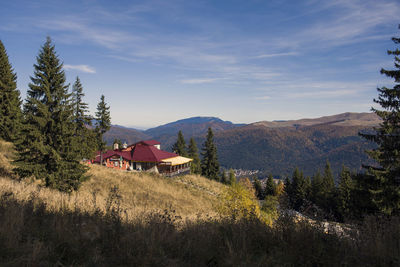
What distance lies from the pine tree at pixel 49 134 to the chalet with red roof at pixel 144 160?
2768 cm

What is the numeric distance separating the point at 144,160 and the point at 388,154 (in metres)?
39.3

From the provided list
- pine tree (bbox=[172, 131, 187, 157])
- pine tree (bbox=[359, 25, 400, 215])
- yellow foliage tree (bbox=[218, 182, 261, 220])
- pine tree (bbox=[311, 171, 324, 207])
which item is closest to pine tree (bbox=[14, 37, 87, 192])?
yellow foliage tree (bbox=[218, 182, 261, 220])

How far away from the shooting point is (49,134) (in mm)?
16750

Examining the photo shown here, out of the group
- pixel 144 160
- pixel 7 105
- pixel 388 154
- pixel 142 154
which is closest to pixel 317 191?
pixel 144 160

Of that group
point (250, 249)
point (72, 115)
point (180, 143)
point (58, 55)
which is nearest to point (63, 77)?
point (58, 55)

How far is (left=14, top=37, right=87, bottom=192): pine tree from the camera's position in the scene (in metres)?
16.0

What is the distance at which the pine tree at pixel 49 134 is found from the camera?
1603cm

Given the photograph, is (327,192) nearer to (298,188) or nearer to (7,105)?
(298,188)

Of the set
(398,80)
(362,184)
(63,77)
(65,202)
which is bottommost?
(362,184)

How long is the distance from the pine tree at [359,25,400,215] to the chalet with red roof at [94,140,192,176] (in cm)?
3259

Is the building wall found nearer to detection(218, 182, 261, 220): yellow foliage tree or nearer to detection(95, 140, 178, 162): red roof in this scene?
detection(95, 140, 178, 162): red roof

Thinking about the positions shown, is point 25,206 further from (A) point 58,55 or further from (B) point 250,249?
(A) point 58,55

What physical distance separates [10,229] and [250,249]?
410cm

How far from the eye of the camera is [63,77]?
58.6 feet
